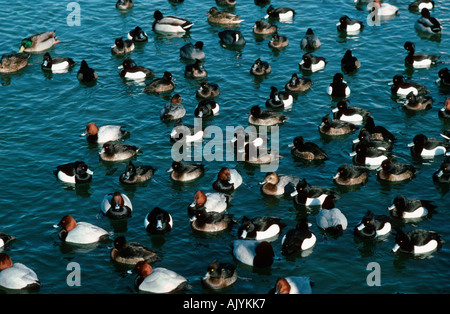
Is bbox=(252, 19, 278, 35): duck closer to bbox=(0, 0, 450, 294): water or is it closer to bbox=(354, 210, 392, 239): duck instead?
bbox=(0, 0, 450, 294): water

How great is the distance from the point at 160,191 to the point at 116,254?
5.02 meters

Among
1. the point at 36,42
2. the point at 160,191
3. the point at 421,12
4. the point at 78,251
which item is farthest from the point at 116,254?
the point at 421,12

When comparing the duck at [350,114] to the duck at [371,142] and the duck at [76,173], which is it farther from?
the duck at [76,173]

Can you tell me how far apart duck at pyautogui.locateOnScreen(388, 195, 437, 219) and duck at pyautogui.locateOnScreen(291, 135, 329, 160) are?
182 inches

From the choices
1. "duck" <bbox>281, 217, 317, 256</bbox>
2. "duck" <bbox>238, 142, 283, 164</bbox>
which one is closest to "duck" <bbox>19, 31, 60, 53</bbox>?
"duck" <bbox>238, 142, 283, 164</bbox>

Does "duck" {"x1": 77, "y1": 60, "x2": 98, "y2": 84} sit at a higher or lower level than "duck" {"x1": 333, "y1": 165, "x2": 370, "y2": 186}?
higher

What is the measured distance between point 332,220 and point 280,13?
2235 cm

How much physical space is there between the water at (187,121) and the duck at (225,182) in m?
0.44

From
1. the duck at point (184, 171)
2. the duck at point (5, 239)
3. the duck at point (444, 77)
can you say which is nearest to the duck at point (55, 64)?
the duck at point (184, 171)

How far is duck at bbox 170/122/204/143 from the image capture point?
31812 mm

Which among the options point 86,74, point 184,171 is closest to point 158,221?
point 184,171

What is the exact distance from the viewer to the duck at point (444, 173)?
91.7ft

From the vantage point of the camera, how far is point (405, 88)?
35.1m

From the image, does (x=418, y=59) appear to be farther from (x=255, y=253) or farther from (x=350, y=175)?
(x=255, y=253)
